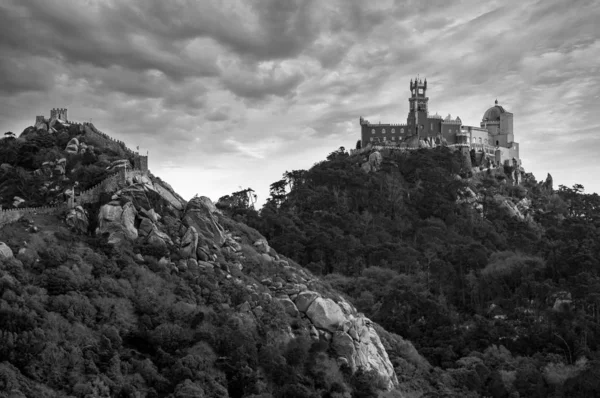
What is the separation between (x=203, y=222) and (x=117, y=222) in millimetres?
7231

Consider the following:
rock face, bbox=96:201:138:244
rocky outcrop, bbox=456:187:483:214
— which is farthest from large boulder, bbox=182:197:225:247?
rocky outcrop, bbox=456:187:483:214

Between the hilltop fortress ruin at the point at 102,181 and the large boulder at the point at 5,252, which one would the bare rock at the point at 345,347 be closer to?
the hilltop fortress ruin at the point at 102,181

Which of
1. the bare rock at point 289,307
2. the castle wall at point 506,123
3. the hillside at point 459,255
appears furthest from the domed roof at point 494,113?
the bare rock at point 289,307

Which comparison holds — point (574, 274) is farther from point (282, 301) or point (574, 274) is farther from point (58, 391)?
point (58, 391)

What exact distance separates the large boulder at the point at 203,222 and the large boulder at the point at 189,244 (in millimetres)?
1023

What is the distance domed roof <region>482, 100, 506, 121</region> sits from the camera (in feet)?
396

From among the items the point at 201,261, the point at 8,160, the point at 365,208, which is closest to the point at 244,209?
the point at 365,208

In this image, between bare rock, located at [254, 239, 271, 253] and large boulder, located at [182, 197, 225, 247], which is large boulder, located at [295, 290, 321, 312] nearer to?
large boulder, located at [182, 197, 225, 247]

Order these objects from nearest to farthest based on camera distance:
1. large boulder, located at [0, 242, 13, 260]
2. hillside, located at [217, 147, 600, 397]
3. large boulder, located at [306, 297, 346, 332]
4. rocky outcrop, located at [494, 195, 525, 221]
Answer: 1. large boulder, located at [0, 242, 13, 260]
2. large boulder, located at [306, 297, 346, 332]
3. hillside, located at [217, 147, 600, 397]
4. rocky outcrop, located at [494, 195, 525, 221]

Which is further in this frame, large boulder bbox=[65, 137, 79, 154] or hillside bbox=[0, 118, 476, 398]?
large boulder bbox=[65, 137, 79, 154]

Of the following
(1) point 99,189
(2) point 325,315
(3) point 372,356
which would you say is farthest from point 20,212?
(3) point 372,356

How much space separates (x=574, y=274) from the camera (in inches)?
2719

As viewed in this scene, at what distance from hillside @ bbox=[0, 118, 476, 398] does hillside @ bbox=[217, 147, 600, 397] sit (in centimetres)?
604

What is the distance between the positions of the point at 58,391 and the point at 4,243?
11892mm
